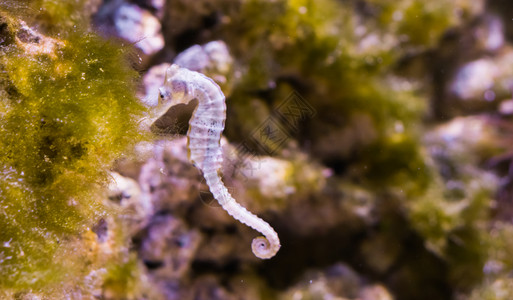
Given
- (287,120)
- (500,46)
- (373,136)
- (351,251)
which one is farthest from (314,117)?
(500,46)

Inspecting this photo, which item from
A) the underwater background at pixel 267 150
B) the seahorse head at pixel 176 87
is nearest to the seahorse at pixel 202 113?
the seahorse head at pixel 176 87

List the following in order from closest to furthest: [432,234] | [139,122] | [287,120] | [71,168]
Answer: [71,168]
[139,122]
[287,120]
[432,234]

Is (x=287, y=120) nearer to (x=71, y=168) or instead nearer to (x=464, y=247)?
(x=71, y=168)

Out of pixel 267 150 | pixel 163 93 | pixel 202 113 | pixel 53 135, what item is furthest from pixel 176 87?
pixel 267 150

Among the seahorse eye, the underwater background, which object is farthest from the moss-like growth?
the seahorse eye

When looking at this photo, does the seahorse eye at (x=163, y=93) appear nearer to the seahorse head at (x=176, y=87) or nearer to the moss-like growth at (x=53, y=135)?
the seahorse head at (x=176, y=87)
